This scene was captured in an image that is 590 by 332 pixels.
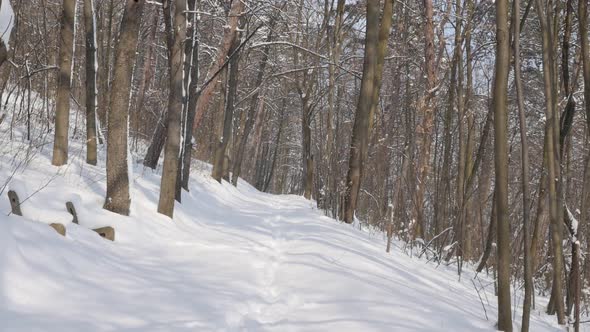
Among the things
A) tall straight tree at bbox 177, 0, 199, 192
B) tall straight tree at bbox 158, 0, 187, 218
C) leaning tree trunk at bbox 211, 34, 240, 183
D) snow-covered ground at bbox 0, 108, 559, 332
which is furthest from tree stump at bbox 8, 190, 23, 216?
leaning tree trunk at bbox 211, 34, 240, 183

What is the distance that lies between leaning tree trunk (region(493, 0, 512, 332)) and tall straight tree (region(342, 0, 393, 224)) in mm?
6139

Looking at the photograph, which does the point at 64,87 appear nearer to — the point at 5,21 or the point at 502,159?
the point at 5,21

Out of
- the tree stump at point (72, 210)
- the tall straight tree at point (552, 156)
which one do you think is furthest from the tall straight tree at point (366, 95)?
the tree stump at point (72, 210)

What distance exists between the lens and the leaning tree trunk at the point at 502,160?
3.87 m

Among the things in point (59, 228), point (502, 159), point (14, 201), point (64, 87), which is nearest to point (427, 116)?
point (502, 159)

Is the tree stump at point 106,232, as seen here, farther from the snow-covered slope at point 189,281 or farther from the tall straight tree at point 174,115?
the tall straight tree at point 174,115

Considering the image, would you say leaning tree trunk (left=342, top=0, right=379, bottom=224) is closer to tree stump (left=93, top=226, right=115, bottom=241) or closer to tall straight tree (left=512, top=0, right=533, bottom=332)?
tree stump (left=93, top=226, right=115, bottom=241)

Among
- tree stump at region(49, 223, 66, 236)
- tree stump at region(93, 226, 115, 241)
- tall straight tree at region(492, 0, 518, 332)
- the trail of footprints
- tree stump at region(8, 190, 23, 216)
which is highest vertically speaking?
tall straight tree at region(492, 0, 518, 332)

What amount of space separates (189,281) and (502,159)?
279 centimetres

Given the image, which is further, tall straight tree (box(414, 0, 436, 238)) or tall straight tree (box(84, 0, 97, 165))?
tall straight tree (box(414, 0, 436, 238))

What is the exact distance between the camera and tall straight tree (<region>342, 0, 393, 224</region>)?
10.1m

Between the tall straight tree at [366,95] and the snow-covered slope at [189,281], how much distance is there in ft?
10.0

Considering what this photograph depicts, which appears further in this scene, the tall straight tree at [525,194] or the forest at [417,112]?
the forest at [417,112]

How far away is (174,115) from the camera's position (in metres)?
7.88
